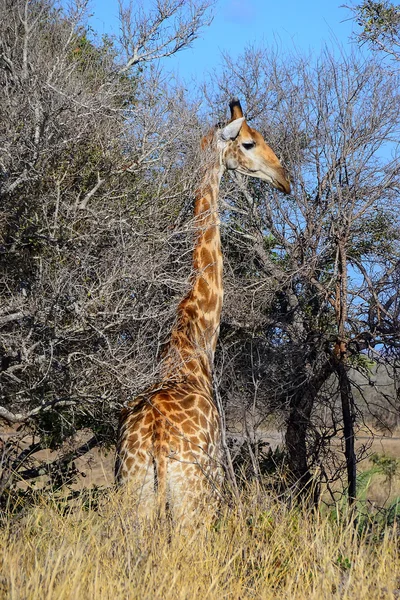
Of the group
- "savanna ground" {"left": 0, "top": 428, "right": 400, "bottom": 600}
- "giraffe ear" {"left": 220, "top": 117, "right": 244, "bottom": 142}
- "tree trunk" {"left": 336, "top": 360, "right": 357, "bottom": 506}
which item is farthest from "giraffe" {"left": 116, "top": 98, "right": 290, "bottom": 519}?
"tree trunk" {"left": 336, "top": 360, "right": 357, "bottom": 506}

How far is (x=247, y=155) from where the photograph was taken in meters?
8.80

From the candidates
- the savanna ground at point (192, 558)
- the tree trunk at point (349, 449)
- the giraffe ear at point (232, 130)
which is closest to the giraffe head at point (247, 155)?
the giraffe ear at point (232, 130)

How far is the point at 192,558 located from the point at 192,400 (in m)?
1.79

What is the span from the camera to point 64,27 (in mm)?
10164

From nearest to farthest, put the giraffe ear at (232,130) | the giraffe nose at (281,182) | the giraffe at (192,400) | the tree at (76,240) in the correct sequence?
1. the giraffe at (192,400)
2. the tree at (76,240)
3. the giraffe ear at (232,130)
4. the giraffe nose at (281,182)

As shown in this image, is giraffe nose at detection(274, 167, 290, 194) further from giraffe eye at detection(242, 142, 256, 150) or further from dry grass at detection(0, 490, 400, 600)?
dry grass at detection(0, 490, 400, 600)

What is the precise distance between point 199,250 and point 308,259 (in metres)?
2.23

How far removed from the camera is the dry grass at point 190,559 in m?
4.43

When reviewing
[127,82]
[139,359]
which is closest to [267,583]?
[139,359]

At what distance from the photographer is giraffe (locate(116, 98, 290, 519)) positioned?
6.17m

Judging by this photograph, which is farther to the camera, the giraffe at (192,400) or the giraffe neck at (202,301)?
the giraffe neck at (202,301)

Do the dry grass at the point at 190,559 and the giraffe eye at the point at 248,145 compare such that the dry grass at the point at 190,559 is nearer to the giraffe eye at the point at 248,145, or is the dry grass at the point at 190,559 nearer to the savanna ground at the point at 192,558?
the savanna ground at the point at 192,558

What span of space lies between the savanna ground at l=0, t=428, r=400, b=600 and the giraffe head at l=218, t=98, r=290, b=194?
3.63 m

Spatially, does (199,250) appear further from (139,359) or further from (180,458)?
(180,458)
